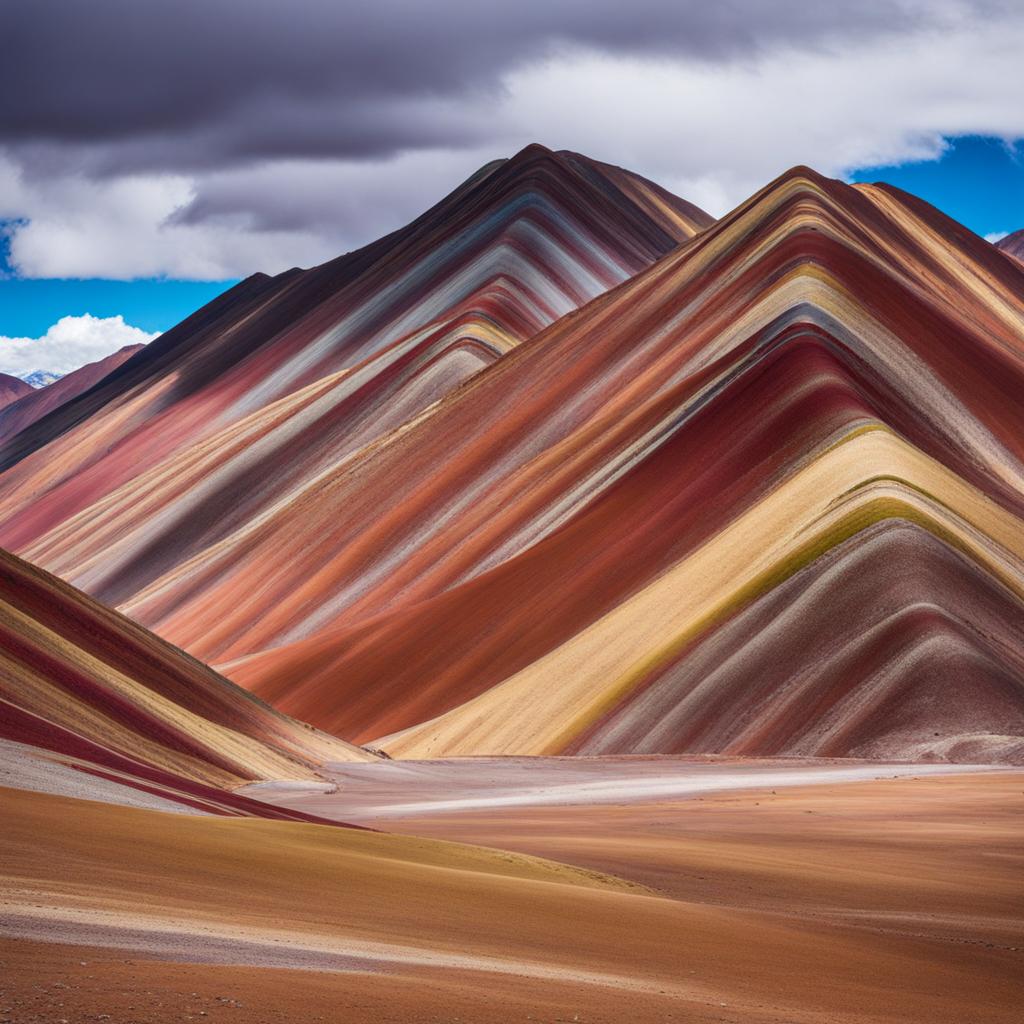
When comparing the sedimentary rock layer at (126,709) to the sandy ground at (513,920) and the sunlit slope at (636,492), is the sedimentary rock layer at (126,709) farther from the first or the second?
the sunlit slope at (636,492)

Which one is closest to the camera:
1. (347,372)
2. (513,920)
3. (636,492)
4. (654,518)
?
(513,920)

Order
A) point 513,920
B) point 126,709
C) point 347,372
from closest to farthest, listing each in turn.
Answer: point 513,920, point 126,709, point 347,372

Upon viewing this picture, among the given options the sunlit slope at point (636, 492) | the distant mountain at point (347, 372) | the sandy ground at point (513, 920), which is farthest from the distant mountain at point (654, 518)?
the sandy ground at point (513, 920)

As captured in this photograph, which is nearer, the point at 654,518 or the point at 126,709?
the point at 126,709

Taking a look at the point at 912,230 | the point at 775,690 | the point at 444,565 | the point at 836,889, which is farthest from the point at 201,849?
the point at 912,230

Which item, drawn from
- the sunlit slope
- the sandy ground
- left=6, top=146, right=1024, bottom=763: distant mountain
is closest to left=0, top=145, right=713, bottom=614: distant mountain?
left=6, top=146, right=1024, bottom=763: distant mountain

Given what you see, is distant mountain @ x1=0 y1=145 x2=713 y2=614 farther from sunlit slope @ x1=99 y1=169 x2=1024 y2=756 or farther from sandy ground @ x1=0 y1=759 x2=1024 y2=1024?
sandy ground @ x1=0 y1=759 x2=1024 y2=1024

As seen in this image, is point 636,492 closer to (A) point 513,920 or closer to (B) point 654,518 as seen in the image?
(B) point 654,518

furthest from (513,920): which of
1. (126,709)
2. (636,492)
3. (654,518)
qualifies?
(636,492)

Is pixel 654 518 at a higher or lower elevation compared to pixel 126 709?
higher
